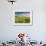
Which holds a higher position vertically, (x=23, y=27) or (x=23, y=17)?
(x=23, y=17)

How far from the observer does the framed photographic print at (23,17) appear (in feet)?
15.0

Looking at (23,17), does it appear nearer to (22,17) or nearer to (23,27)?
(22,17)

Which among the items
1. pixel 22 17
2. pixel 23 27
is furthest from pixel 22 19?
pixel 23 27

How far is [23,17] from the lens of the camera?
182 inches

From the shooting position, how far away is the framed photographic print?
459 centimetres

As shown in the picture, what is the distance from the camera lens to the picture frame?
4586 mm

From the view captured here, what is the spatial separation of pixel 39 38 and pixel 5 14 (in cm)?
147

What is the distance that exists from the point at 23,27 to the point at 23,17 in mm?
354

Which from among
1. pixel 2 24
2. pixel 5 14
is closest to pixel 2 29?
pixel 2 24

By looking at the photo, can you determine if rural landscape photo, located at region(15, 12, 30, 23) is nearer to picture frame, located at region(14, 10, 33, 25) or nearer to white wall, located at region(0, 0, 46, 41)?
picture frame, located at region(14, 10, 33, 25)

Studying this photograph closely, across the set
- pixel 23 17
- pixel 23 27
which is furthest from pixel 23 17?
pixel 23 27

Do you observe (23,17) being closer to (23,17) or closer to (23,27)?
(23,17)

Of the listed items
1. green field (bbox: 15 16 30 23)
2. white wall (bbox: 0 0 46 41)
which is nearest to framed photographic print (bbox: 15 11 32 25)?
green field (bbox: 15 16 30 23)

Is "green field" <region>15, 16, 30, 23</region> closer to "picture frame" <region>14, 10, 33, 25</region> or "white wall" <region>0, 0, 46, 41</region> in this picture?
"picture frame" <region>14, 10, 33, 25</region>
